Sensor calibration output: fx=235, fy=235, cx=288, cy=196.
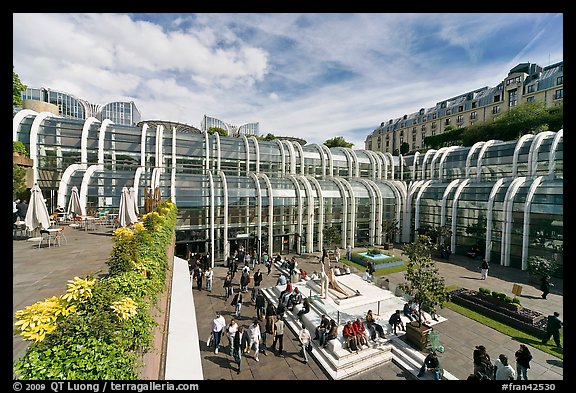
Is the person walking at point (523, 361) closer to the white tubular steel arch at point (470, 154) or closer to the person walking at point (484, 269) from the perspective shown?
the person walking at point (484, 269)

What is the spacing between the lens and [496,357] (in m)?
12.0

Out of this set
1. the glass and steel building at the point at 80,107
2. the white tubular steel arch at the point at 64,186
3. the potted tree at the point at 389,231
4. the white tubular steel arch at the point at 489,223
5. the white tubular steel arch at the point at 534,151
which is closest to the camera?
the white tubular steel arch at the point at 64,186

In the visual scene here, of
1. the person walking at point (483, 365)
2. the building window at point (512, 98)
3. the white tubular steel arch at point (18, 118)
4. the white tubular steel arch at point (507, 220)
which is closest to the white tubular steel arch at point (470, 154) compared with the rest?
the white tubular steel arch at point (507, 220)

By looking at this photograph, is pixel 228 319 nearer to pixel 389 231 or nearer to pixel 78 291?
pixel 78 291

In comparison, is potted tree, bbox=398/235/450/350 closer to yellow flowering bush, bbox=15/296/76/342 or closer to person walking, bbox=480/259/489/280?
person walking, bbox=480/259/489/280

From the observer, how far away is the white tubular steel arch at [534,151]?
30938 mm

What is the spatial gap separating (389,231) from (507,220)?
1400 cm

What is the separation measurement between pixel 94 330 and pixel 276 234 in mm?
28962

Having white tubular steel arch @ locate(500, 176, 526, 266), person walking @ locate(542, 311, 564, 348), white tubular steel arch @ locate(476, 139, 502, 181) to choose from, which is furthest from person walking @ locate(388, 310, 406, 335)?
white tubular steel arch @ locate(476, 139, 502, 181)

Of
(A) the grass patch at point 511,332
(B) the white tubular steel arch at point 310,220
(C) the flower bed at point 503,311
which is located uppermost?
(B) the white tubular steel arch at point 310,220

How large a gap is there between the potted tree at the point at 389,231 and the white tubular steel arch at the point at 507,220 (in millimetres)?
12767
